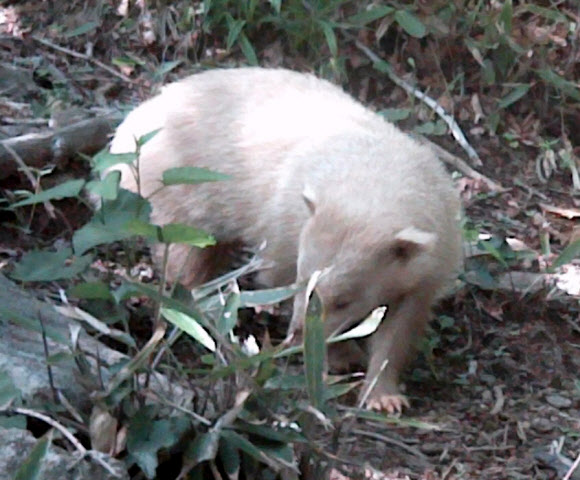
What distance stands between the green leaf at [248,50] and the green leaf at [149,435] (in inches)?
174

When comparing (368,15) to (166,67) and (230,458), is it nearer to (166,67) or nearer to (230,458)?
(166,67)

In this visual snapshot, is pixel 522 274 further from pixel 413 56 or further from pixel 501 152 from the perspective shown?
pixel 413 56

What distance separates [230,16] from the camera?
7641mm

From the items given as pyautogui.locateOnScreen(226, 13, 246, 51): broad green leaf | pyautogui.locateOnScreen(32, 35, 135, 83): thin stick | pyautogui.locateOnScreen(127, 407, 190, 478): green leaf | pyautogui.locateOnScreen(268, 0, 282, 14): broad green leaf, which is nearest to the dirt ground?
pyautogui.locateOnScreen(32, 35, 135, 83): thin stick

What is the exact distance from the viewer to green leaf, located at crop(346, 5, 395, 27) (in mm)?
7629

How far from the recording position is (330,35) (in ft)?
24.2

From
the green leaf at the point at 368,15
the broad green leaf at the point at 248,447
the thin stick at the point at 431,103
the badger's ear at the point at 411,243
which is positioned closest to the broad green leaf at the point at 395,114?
the thin stick at the point at 431,103

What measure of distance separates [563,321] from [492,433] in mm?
1278

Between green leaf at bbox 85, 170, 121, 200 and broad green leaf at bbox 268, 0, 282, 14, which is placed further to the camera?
broad green leaf at bbox 268, 0, 282, 14

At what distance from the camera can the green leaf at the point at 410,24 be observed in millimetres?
7574

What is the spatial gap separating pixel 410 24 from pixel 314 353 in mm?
4696

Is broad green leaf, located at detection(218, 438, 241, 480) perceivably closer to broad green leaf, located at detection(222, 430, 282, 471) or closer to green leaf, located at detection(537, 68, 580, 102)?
broad green leaf, located at detection(222, 430, 282, 471)

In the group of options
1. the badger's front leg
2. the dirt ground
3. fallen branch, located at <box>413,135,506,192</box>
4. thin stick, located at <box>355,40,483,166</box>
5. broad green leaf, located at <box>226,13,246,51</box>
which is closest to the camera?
the dirt ground

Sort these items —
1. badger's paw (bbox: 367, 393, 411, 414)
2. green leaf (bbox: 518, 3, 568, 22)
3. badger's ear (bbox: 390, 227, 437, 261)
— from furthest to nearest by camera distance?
green leaf (bbox: 518, 3, 568, 22)
badger's paw (bbox: 367, 393, 411, 414)
badger's ear (bbox: 390, 227, 437, 261)
